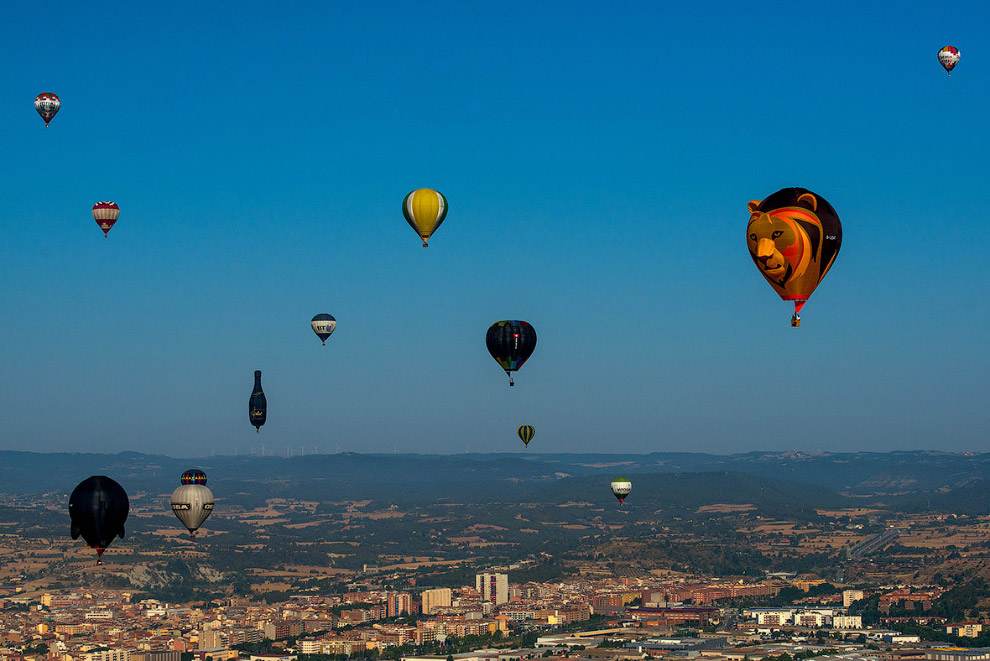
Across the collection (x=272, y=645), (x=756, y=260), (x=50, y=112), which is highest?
(x=50, y=112)

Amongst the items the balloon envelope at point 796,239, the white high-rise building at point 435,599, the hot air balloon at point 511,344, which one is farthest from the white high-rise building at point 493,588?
the balloon envelope at point 796,239

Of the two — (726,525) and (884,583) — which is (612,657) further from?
(726,525)

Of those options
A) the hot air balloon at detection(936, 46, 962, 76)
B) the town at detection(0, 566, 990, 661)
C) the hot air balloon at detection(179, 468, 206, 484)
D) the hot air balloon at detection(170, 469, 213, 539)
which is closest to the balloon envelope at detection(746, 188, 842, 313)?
the hot air balloon at detection(936, 46, 962, 76)

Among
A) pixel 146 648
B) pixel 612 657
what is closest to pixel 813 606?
pixel 612 657

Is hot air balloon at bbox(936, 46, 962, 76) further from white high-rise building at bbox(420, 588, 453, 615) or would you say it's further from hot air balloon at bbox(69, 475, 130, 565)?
white high-rise building at bbox(420, 588, 453, 615)

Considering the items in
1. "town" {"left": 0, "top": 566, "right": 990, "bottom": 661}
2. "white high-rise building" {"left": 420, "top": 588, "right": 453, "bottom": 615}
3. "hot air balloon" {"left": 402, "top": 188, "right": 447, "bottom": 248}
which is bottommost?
"town" {"left": 0, "top": 566, "right": 990, "bottom": 661}

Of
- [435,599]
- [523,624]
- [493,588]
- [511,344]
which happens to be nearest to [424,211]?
[511,344]
